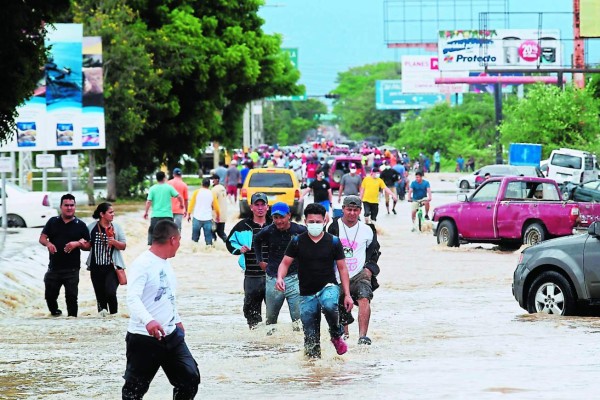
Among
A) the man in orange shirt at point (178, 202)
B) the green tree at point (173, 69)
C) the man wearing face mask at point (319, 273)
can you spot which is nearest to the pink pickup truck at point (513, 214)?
the man in orange shirt at point (178, 202)

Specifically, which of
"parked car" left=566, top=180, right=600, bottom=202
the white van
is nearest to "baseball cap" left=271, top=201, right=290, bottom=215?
"parked car" left=566, top=180, right=600, bottom=202

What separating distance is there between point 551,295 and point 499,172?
3399 cm

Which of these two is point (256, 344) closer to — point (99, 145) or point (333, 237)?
point (333, 237)

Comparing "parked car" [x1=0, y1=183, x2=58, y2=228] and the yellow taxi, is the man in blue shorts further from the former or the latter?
"parked car" [x1=0, y1=183, x2=58, y2=228]

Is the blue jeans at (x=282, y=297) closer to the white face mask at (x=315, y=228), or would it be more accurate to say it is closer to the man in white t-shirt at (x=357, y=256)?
the man in white t-shirt at (x=357, y=256)

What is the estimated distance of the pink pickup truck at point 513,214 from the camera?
28.0m

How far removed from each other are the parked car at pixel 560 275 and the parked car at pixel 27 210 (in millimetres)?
20260

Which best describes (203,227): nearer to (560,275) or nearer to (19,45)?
(19,45)

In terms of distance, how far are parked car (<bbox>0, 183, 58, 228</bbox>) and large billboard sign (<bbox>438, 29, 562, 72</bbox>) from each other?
55.5m

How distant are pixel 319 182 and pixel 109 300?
55.3 feet

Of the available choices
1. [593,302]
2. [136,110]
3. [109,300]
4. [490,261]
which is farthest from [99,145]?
[593,302]

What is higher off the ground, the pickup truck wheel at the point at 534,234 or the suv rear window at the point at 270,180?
the suv rear window at the point at 270,180

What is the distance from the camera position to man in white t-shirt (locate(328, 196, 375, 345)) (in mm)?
13945

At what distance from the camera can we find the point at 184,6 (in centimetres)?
5541
